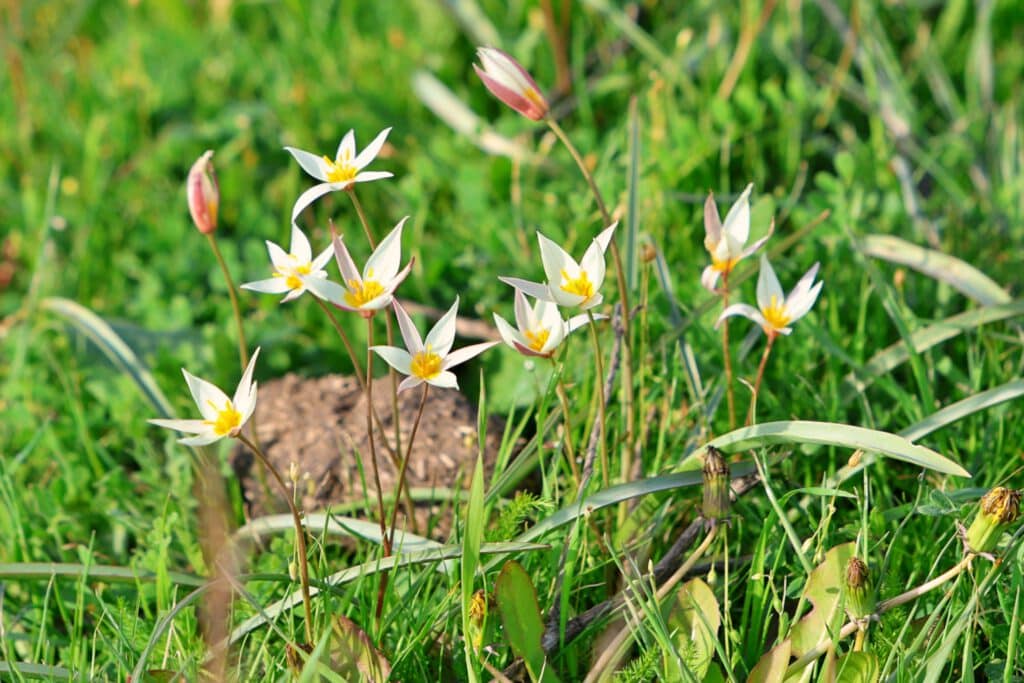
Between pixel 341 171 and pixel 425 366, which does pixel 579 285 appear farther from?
pixel 341 171

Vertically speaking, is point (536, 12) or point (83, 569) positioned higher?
point (536, 12)

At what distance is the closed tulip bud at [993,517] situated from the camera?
129cm

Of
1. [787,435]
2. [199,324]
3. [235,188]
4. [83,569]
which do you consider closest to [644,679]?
[787,435]

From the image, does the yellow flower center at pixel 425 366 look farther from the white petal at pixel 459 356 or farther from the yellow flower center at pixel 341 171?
the yellow flower center at pixel 341 171

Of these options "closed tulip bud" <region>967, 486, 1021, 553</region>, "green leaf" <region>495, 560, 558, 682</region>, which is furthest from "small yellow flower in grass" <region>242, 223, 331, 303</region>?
"closed tulip bud" <region>967, 486, 1021, 553</region>

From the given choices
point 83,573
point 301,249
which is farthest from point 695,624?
point 83,573

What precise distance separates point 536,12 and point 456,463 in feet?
5.02

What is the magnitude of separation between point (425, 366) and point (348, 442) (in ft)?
2.07

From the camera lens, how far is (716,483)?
1375 millimetres

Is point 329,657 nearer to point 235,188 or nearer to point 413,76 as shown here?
point 235,188

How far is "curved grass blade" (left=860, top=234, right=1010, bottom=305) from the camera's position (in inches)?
76.6

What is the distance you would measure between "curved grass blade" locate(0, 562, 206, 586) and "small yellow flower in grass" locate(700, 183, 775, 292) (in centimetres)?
88

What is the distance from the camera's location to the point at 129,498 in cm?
195

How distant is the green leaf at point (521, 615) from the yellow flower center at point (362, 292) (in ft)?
1.27
